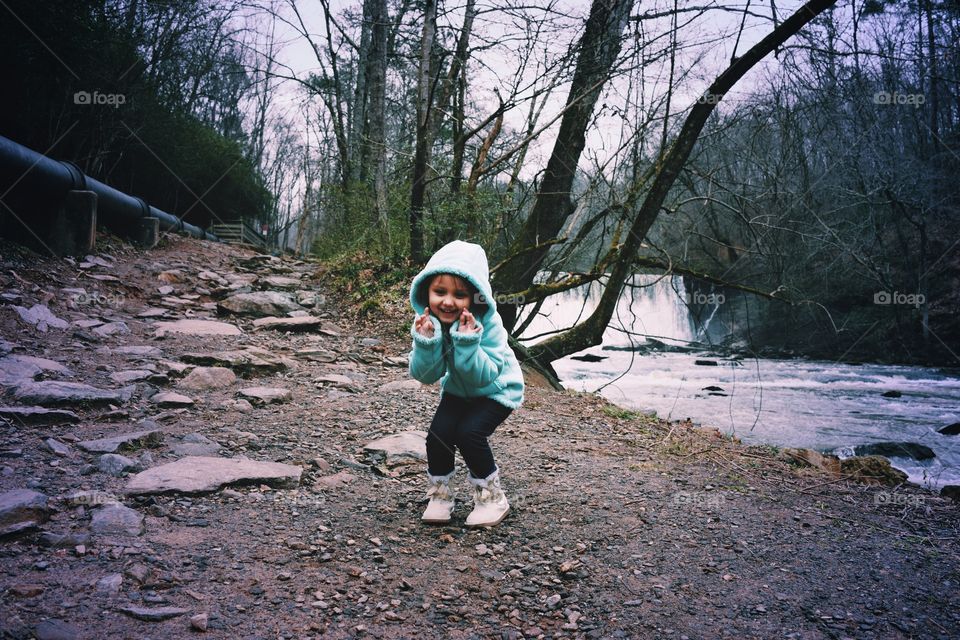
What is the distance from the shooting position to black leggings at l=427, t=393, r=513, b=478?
2682mm

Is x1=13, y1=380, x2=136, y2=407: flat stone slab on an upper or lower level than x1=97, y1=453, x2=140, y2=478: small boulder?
upper

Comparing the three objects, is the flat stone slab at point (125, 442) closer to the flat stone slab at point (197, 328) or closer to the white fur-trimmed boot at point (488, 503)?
the white fur-trimmed boot at point (488, 503)

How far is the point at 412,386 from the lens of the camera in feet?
17.8

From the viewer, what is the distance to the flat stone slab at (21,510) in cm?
200

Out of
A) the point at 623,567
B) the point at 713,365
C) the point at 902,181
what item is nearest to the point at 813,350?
the point at 713,365

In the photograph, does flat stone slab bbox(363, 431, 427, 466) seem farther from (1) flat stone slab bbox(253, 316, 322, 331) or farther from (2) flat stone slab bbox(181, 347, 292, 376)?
(1) flat stone slab bbox(253, 316, 322, 331)

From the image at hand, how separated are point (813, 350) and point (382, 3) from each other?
14372 millimetres

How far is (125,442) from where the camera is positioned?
3080 millimetres

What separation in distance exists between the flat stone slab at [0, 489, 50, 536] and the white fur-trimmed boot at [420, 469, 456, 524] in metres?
1.55

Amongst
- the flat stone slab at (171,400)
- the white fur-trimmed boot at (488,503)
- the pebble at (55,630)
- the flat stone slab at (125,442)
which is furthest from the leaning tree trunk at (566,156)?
the pebble at (55,630)

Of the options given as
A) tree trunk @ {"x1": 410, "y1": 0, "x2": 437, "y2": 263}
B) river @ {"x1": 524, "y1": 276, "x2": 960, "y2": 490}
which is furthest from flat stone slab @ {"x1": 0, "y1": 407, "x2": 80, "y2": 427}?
tree trunk @ {"x1": 410, "y1": 0, "x2": 437, "y2": 263}

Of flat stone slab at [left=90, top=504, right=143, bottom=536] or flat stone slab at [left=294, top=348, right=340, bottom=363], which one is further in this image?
flat stone slab at [left=294, top=348, right=340, bottom=363]

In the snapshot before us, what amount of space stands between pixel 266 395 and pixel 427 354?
245cm

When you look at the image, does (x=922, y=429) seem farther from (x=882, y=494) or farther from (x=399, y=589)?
(x=399, y=589)
